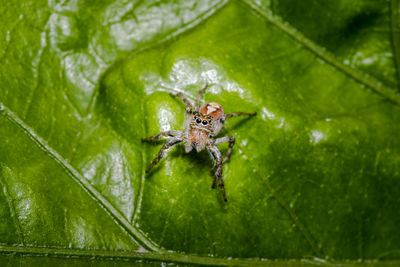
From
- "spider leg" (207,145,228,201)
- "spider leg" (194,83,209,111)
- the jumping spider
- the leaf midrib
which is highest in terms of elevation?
"spider leg" (194,83,209,111)

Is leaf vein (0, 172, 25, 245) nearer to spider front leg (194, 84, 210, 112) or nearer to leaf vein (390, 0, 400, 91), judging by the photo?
spider front leg (194, 84, 210, 112)

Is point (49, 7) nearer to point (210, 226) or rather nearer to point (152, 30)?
point (152, 30)

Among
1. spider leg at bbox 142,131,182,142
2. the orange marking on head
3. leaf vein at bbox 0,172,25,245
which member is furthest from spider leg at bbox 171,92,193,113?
leaf vein at bbox 0,172,25,245

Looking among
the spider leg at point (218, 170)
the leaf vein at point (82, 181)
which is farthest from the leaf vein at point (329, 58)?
the leaf vein at point (82, 181)

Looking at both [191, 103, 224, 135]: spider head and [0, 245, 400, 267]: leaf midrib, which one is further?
[191, 103, 224, 135]: spider head

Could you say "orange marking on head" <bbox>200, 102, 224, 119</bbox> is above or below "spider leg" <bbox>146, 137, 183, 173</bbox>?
above

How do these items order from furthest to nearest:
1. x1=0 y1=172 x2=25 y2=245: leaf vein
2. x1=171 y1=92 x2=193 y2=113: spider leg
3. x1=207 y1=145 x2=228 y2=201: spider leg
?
x1=171 y1=92 x2=193 y2=113: spider leg, x1=207 y1=145 x2=228 y2=201: spider leg, x1=0 y1=172 x2=25 y2=245: leaf vein

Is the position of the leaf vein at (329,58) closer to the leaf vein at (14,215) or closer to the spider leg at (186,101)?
the spider leg at (186,101)
